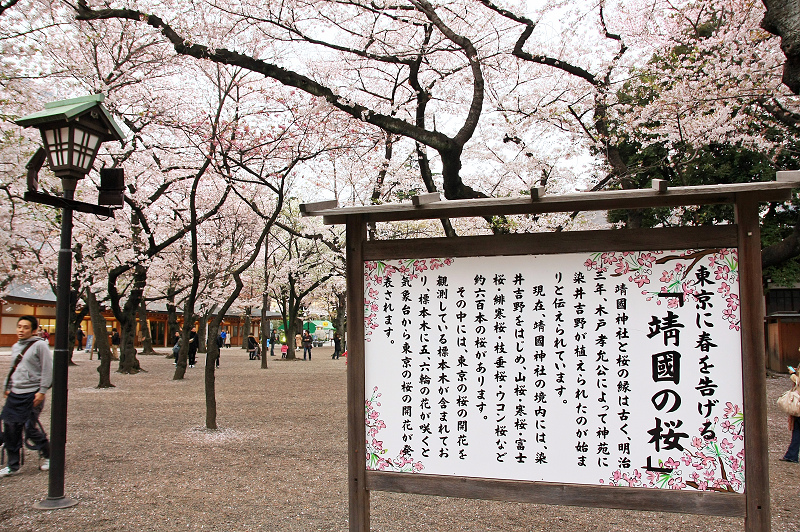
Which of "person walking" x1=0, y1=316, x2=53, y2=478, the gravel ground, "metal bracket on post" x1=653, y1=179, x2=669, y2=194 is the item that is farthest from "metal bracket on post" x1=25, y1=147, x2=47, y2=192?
"metal bracket on post" x1=653, y1=179, x2=669, y2=194

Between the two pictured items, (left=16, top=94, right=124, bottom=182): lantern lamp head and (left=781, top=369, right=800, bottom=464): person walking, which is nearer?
(left=16, top=94, right=124, bottom=182): lantern lamp head

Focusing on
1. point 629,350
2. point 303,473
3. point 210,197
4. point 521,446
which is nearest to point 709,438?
point 629,350

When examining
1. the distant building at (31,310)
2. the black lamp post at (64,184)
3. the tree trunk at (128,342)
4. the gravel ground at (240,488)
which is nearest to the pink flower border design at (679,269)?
the gravel ground at (240,488)

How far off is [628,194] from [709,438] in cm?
153

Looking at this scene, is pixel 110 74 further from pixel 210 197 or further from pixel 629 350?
pixel 629 350

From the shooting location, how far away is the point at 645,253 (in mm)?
3584

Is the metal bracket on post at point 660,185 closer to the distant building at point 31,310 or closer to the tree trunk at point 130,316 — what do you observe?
the tree trunk at point 130,316

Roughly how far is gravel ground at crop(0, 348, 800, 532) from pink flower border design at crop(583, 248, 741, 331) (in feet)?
8.10

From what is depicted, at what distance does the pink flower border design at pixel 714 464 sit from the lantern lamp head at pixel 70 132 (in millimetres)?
5588

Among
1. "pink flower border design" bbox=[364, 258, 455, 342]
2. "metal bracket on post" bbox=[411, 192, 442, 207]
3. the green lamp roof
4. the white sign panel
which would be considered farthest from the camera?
the green lamp roof

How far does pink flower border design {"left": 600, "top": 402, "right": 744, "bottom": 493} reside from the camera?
11.0 feet

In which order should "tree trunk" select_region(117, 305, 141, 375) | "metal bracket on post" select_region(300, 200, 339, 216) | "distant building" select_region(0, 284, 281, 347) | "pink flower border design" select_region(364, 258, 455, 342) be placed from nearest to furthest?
"metal bracket on post" select_region(300, 200, 339, 216)
"pink flower border design" select_region(364, 258, 455, 342)
"tree trunk" select_region(117, 305, 141, 375)
"distant building" select_region(0, 284, 281, 347)

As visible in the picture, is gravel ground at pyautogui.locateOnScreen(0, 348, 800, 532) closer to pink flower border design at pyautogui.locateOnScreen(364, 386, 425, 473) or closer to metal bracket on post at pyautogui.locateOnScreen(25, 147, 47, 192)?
pink flower border design at pyautogui.locateOnScreen(364, 386, 425, 473)

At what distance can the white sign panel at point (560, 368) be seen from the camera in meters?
3.44
